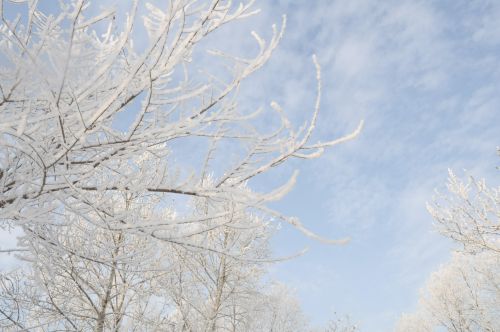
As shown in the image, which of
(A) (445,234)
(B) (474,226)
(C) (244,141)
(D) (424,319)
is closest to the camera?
(C) (244,141)

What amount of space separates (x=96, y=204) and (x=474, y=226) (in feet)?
23.3

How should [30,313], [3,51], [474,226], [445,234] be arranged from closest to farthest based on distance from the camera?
[3,51] → [30,313] → [474,226] → [445,234]

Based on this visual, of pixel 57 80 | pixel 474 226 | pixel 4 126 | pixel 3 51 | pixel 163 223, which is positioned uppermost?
pixel 474 226

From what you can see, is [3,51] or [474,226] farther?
[474,226]

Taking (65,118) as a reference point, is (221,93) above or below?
above

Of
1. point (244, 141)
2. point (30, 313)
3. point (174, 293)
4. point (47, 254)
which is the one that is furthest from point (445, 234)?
point (30, 313)

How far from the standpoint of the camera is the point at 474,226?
23.3ft

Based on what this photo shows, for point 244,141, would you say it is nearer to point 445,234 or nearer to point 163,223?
point 163,223

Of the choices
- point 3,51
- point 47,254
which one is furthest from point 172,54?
point 47,254

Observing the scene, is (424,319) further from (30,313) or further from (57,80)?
(57,80)

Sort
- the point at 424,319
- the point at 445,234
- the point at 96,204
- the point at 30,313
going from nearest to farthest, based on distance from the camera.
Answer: the point at 96,204
the point at 30,313
the point at 445,234
the point at 424,319

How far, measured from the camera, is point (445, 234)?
7.58 meters

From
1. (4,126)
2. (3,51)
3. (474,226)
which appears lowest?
(4,126)

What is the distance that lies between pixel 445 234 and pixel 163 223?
23.9 ft
